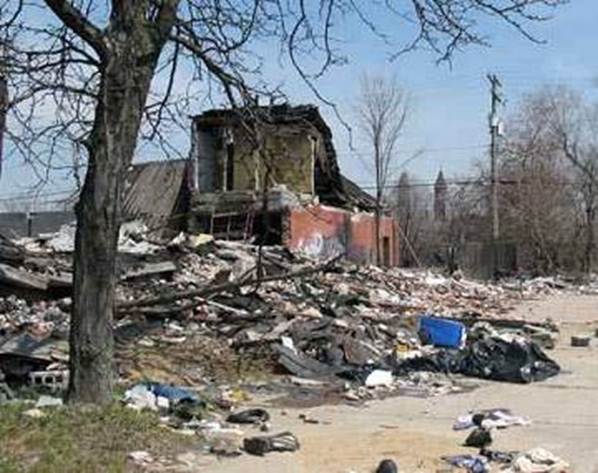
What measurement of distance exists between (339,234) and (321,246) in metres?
2.45

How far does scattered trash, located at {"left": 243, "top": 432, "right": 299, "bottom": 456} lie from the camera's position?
26.1 feet

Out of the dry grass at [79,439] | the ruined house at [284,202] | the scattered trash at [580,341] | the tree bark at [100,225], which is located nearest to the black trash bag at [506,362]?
the scattered trash at [580,341]

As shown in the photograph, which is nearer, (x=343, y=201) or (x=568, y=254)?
(x=343, y=201)

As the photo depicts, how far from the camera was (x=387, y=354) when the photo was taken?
14469mm

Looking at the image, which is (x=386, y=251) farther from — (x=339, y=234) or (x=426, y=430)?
(x=426, y=430)

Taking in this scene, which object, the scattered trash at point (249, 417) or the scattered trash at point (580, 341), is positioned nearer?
the scattered trash at point (249, 417)

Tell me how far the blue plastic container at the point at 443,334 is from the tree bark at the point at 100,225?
8.07 m

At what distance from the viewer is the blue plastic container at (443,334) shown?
52.2 feet

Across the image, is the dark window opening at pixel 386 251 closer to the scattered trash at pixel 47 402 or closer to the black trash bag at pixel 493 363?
the black trash bag at pixel 493 363

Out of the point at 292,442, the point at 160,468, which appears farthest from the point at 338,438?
the point at 160,468

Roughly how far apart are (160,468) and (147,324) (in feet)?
23.8

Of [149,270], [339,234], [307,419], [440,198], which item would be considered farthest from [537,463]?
[440,198]

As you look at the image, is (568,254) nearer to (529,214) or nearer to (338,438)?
(529,214)

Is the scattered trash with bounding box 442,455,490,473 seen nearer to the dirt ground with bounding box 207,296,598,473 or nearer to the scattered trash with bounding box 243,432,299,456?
the dirt ground with bounding box 207,296,598,473
